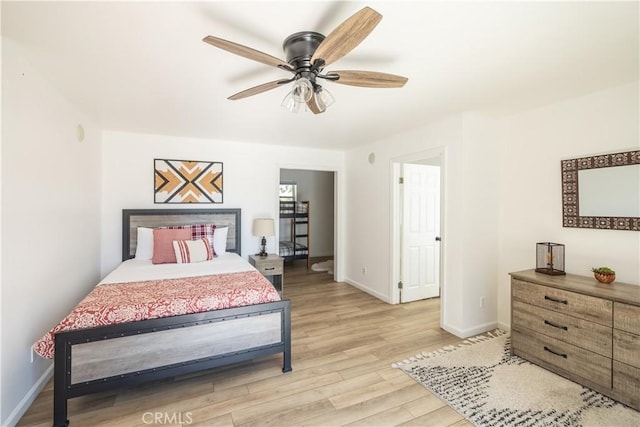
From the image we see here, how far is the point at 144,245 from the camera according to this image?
359 centimetres

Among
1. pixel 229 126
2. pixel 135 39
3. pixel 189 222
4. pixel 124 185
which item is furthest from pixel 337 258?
pixel 135 39

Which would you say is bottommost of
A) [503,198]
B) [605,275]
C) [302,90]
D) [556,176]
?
[605,275]

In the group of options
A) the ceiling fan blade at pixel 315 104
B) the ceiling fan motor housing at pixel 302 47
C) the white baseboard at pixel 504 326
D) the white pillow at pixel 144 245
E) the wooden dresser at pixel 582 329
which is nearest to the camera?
the ceiling fan motor housing at pixel 302 47

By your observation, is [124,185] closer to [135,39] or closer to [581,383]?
[135,39]

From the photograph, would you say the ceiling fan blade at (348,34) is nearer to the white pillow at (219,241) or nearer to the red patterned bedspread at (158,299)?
the red patterned bedspread at (158,299)

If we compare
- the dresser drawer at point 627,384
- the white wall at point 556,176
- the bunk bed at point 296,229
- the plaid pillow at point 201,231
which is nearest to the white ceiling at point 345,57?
the white wall at point 556,176

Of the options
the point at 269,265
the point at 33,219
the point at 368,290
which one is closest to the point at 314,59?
the point at 33,219

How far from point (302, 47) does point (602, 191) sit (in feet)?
8.91

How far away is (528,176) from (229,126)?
3355mm

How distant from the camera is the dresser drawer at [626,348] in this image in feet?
6.21

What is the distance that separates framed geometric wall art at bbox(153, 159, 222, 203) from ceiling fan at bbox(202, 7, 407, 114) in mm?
2432

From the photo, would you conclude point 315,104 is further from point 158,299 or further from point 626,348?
point 626,348

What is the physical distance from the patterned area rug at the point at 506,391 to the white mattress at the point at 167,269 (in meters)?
1.93

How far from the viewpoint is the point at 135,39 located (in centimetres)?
166
